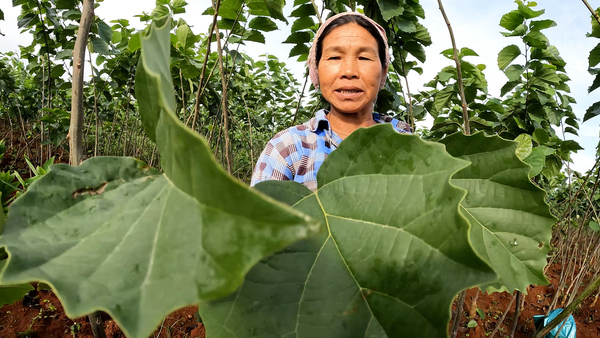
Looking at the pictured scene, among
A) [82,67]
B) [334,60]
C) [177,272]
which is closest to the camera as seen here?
[177,272]

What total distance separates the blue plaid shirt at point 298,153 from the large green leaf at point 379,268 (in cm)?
75

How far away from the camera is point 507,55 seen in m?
2.18

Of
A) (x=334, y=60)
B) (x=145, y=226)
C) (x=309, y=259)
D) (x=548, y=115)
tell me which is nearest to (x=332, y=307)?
(x=309, y=259)

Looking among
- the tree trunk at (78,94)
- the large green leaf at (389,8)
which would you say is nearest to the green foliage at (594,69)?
the large green leaf at (389,8)

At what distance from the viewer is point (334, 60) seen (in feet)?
3.62

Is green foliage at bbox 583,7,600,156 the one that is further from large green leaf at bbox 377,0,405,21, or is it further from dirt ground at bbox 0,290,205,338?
dirt ground at bbox 0,290,205,338

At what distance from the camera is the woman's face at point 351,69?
107cm

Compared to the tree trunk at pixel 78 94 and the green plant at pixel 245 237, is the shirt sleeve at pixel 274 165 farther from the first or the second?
the green plant at pixel 245 237

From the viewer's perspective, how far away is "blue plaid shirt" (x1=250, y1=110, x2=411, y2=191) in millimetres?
1079

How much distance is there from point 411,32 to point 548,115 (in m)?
1.49

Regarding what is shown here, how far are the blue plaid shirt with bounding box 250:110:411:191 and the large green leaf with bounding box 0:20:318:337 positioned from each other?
2.62 feet

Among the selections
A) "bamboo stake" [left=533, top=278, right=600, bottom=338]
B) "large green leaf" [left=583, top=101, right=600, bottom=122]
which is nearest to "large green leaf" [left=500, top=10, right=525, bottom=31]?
"large green leaf" [left=583, top=101, right=600, bottom=122]

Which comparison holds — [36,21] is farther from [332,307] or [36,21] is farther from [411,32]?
[332,307]

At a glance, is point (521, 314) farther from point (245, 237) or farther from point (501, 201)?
point (245, 237)
